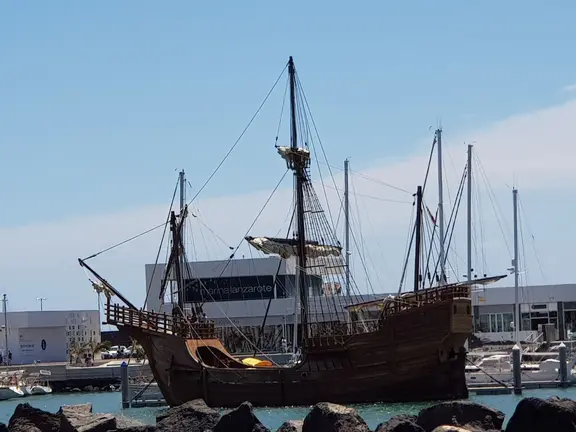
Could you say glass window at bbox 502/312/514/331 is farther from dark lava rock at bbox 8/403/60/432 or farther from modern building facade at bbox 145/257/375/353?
dark lava rock at bbox 8/403/60/432

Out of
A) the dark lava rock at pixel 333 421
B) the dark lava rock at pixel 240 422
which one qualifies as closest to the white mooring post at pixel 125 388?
the dark lava rock at pixel 240 422

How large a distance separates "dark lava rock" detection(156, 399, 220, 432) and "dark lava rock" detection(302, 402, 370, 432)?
3.43 meters

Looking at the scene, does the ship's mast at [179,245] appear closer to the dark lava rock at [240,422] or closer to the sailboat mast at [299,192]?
the sailboat mast at [299,192]

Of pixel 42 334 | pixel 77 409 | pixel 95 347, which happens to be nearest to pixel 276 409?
pixel 77 409

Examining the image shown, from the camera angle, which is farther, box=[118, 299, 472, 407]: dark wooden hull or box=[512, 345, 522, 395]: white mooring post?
box=[512, 345, 522, 395]: white mooring post

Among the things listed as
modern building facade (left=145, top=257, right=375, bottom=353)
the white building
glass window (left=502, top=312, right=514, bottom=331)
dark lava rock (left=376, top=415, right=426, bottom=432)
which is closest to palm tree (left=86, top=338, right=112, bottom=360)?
the white building

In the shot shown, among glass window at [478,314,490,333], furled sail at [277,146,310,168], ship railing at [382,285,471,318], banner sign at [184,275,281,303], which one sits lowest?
glass window at [478,314,490,333]

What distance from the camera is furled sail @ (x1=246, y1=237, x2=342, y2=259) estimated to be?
58.9 metres

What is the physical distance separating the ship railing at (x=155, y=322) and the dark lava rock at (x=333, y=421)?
76.1 ft

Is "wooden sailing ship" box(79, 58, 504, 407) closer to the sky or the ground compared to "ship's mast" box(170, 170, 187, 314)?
closer to the ground

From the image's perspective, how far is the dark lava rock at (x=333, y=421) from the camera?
29500mm

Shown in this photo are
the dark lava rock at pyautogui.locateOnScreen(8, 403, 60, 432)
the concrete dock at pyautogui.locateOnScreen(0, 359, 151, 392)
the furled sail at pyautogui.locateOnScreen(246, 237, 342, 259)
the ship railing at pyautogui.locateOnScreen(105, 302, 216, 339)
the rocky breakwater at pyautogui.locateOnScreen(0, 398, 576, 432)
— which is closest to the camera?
the rocky breakwater at pyautogui.locateOnScreen(0, 398, 576, 432)

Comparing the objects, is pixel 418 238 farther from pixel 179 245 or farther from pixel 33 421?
pixel 33 421

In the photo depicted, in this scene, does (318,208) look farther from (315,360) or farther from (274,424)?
(274,424)
